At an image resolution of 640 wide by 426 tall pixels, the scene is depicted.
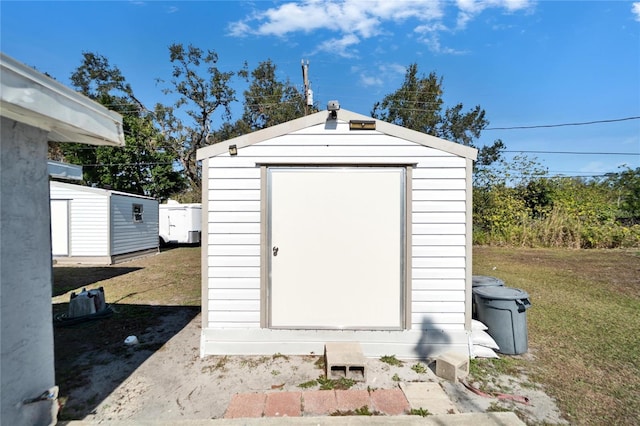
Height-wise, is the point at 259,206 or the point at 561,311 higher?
the point at 259,206

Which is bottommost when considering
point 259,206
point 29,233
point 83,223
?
point 83,223

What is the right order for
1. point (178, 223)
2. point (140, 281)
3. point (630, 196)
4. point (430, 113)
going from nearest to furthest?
point (140, 281)
point (630, 196)
point (178, 223)
point (430, 113)

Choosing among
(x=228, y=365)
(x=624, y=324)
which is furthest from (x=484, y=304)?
(x=228, y=365)

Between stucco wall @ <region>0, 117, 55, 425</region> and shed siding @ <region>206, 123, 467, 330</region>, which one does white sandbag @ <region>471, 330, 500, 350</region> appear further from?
stucco wall @ <region>0, 117, 55, 425</region>

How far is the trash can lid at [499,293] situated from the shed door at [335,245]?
110 cm

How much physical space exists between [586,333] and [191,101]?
903 inches

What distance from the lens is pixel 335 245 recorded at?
137 inches

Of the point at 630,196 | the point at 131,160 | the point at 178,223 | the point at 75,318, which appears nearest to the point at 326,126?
the point at 75,318

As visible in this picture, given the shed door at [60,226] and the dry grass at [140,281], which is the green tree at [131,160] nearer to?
the shed door at [60,226]

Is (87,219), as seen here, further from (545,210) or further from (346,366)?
(545,210)

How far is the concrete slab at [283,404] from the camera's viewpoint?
2.43 meters

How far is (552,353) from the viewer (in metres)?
3.58

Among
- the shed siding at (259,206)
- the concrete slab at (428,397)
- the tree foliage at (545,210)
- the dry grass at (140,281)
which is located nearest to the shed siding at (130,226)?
the dry grass at (140,281)

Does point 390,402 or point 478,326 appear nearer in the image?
point 390,402
